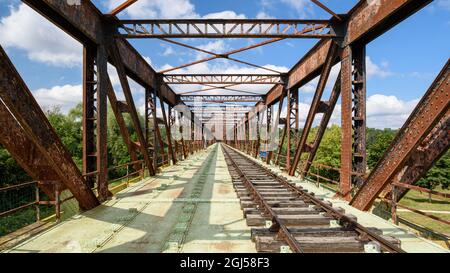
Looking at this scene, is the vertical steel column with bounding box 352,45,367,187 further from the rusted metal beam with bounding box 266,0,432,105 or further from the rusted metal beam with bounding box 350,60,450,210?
the rusted metal beam with bounding box 350,60,450,210

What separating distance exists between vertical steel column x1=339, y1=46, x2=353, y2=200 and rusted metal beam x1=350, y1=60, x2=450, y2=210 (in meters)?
1.61

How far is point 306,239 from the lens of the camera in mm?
4512

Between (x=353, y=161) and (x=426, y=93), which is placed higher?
(x=426, y=93)

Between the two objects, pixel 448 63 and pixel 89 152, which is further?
pixel 89 152

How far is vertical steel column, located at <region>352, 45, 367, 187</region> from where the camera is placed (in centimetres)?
835

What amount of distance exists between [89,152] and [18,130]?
124 inches

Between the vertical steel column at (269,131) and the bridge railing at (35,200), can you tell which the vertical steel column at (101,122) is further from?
the vertical steel column at (269,131)

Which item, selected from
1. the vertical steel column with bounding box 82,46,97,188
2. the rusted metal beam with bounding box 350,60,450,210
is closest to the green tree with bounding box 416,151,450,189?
the rusted metal beam with bounding box 350,60,450,210

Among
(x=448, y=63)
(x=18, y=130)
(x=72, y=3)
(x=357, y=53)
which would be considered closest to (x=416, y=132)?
(x=448, y=63)

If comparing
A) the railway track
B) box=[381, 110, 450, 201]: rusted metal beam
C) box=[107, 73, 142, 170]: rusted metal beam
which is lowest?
the railway track

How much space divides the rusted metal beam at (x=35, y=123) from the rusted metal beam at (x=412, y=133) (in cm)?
698

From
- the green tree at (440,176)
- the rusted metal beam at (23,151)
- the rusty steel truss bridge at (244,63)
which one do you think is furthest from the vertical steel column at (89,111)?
the green tree at (440,176)

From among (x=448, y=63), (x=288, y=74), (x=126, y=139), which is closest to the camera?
(x=448, y=63)

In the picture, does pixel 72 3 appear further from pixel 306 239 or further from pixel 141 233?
pixel 306 239
